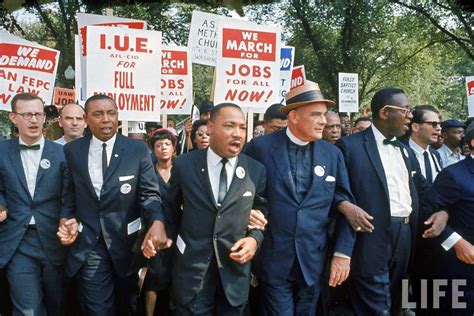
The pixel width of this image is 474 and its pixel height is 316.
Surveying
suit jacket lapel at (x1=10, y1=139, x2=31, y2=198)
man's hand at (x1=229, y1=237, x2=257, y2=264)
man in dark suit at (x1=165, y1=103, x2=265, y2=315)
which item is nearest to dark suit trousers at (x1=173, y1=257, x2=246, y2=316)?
man in dark suit at (x1=165, y1=103, x2=265, y2=315)

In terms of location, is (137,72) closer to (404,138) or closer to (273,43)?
(273,43)

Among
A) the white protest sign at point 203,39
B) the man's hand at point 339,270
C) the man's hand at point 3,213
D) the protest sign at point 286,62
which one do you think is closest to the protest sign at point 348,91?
the protest sign at point 286,62

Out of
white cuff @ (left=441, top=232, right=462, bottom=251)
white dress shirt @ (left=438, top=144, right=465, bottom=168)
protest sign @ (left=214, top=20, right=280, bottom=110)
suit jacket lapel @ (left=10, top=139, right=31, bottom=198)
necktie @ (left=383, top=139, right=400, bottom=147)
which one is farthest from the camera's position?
white dress shirt @ (left=438, top=144, right=465, bottom=168)

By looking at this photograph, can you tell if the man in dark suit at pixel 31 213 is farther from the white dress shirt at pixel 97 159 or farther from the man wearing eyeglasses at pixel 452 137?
the man wearing eyeglasses at pixel 452 137

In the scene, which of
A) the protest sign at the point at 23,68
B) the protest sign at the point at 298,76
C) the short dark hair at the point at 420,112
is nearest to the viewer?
the short dark hair at the point at 420,112

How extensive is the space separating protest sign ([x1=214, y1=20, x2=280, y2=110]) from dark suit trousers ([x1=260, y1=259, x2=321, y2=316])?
3235 millimetres

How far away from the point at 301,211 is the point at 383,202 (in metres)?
0.86

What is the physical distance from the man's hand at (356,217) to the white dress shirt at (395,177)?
64cm

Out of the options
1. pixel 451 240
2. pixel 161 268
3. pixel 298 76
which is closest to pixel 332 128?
pixel 451 240

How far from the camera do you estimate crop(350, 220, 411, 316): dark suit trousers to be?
473cm

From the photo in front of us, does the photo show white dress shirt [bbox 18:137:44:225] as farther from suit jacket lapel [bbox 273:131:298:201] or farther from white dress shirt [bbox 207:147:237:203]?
suit jacket lapel [bbox 273:131:298:201]

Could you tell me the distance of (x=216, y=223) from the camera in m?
4.01

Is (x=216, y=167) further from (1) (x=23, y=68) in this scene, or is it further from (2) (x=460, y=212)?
(1) (x=23, y=68)

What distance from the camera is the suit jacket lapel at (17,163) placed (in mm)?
4520
